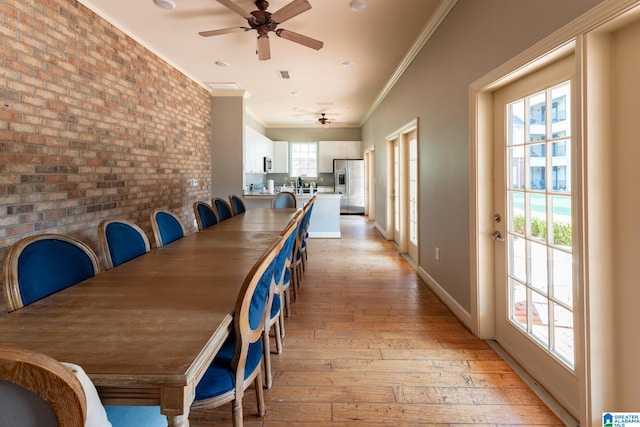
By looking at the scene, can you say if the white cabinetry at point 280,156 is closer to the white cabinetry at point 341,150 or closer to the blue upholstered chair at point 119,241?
the white cabinetry at point 341,150

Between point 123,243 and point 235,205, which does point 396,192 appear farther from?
point 123,243

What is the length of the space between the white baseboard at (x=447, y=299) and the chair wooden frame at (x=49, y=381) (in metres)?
2.71

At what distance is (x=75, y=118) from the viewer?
3047 millimetres

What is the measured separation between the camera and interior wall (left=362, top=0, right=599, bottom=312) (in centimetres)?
198

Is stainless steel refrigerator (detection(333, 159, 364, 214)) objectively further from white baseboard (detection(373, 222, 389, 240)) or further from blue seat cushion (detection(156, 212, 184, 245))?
blue seat cushion (detection(156, 212, 184, 245))

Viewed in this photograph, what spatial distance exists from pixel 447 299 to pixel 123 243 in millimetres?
2735

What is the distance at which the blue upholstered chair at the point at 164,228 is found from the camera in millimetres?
2574

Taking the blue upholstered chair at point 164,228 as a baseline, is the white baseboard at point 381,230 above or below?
below

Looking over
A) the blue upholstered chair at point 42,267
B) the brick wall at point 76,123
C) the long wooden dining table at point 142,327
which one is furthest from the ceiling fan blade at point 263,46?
the blue upholstered chair at point 42,267

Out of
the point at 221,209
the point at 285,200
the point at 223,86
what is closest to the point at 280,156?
the point at 223,86

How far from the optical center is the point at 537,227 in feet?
6.81

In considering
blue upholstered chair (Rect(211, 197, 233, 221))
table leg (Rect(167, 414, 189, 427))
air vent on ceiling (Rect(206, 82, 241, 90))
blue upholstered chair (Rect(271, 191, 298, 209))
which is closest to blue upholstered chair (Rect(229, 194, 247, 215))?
blue upholstered chair (Rect(211, 197, 233, 221))

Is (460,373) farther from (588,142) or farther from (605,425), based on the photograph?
(588,142)

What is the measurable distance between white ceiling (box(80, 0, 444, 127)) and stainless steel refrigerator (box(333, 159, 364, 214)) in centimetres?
361
